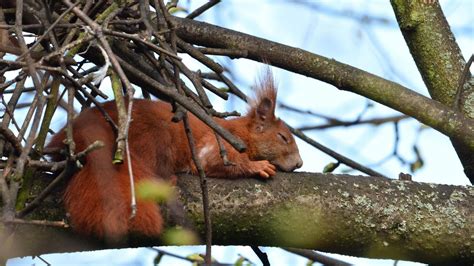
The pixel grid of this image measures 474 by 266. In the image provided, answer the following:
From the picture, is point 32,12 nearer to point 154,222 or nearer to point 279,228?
point 154,222

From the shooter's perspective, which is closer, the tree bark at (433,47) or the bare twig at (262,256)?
the bare twig at (262,256)

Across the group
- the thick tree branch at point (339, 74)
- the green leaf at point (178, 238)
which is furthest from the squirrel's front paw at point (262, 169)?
the thick tree branch at point (339, 74)

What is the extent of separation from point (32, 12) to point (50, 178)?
477mm

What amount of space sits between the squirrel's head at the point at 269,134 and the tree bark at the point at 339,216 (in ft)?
3.15

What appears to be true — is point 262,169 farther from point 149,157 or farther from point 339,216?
point 149,157

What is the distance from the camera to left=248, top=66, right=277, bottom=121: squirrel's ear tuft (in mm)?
3943

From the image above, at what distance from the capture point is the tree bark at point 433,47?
354cm

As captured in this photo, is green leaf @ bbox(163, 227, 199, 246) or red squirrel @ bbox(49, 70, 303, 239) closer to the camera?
green leaf @ bbox(163, 227, 199, 246)

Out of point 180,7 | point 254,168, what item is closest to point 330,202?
point 254,168

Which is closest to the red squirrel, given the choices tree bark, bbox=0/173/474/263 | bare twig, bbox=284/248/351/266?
tree bark, bbox=0/173/474/263

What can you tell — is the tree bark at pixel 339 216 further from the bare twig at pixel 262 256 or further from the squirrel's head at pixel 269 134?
the squirrel's head at pixel 269 134

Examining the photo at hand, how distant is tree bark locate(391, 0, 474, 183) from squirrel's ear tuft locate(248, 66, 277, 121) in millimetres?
618

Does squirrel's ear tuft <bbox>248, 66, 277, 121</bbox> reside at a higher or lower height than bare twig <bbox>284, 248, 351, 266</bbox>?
higher

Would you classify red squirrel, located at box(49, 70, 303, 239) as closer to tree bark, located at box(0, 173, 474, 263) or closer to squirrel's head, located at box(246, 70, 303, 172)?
squirrel's head, located at box(246, 70, 303, 172)
